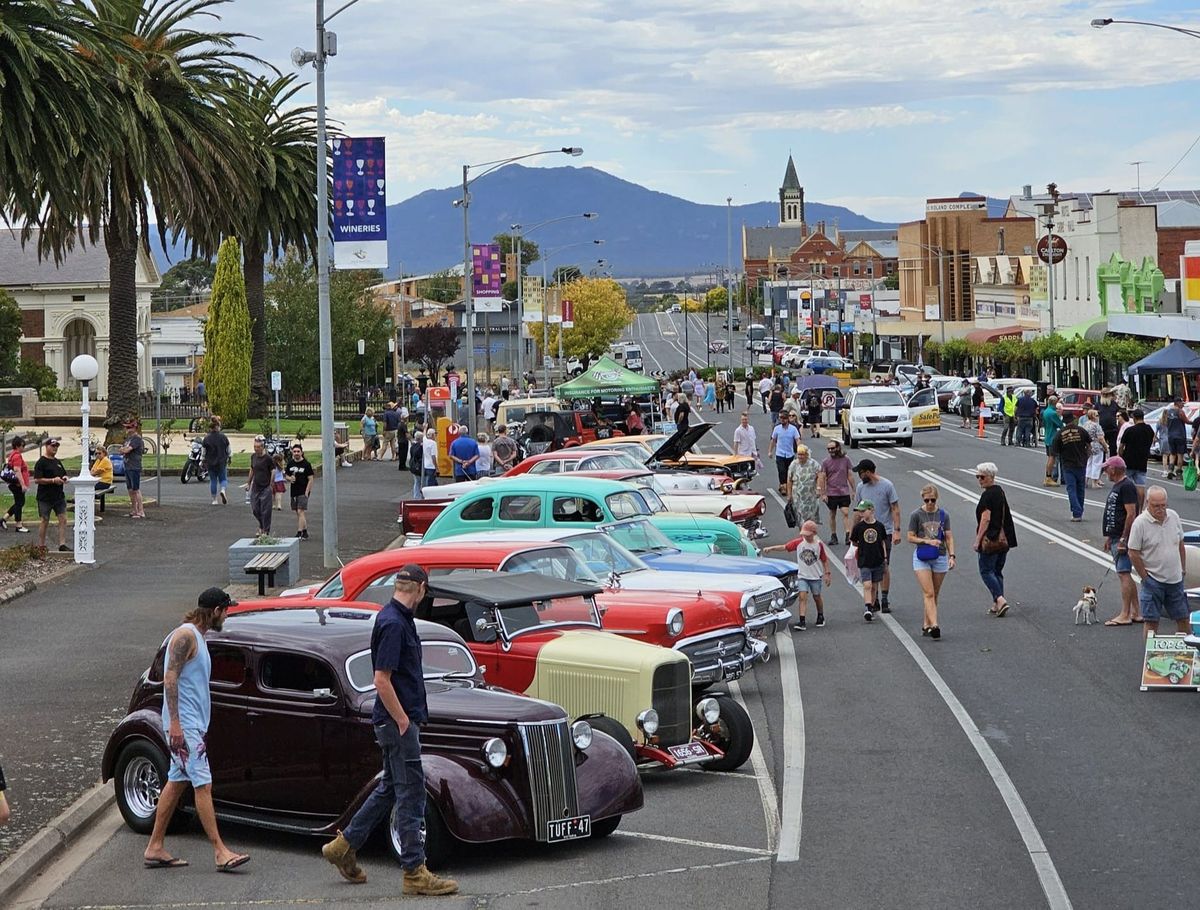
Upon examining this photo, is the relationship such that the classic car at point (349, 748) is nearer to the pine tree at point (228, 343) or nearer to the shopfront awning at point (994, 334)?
the pine tree at point (228, 343)

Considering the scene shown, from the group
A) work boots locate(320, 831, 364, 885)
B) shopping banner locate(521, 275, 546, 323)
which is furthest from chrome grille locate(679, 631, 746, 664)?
shopping banner locate(521, 275, 546, 323)

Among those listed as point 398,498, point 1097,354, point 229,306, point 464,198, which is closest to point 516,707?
point 398,498

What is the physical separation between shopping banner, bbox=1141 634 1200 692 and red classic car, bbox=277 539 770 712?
3598 millimetres

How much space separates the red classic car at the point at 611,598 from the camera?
14.1 metres

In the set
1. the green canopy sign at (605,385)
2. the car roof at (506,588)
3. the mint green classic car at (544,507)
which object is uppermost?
the green canopy sign at (605,385)

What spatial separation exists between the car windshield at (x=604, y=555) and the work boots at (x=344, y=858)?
6.21 metres

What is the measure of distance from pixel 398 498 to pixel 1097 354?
1524 inches

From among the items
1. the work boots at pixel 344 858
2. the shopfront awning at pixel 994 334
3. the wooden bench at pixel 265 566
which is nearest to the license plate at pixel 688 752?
the work boots at pixel 344 858

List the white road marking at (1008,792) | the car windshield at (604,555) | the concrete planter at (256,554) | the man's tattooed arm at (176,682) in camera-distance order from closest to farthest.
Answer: the white road marking at (1008,792), the man's tattooed arm at (176,682), the car windshield at (604,555), the concrete planter at (256,554)

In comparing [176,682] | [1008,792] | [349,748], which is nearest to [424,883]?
[349,748]

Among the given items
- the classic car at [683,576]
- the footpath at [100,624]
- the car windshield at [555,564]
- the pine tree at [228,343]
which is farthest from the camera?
the pine tree at [228,343]

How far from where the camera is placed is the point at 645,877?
9820 mm

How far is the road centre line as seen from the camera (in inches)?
369

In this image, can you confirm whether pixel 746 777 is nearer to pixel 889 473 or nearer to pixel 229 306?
pixel 889 473
